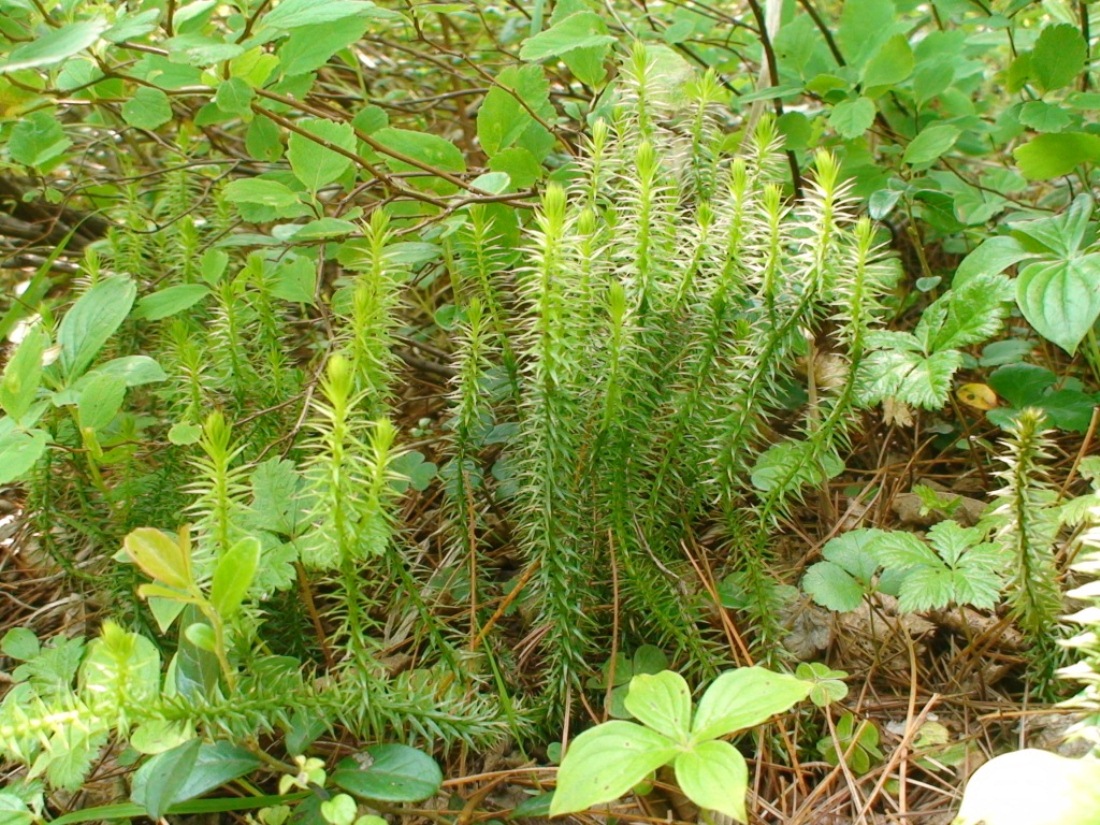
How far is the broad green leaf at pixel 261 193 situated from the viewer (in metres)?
1.67

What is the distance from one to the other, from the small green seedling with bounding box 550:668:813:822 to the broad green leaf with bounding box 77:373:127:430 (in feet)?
3.06

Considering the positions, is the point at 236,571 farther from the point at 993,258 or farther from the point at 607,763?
the point at 993,258

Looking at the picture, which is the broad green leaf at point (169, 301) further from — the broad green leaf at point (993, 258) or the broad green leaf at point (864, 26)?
the broad green leaf at point (864, 26)

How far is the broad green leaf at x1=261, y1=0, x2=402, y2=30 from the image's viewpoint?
1561mm

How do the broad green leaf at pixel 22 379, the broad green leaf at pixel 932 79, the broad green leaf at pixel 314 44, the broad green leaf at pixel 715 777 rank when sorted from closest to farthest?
the broad green leaf at pixel 715 777
the broad green leaf at pixel 22 379
the broad green leaf at pixel 314 44
the broad green leaf at pixel 932 79

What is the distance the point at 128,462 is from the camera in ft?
5.30

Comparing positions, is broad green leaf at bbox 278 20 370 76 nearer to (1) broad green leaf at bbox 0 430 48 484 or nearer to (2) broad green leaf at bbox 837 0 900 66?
(1) broad green leaf at bbox 0 430 48 484

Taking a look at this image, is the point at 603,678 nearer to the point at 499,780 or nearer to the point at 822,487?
the point at 499,780

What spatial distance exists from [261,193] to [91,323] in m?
0.39

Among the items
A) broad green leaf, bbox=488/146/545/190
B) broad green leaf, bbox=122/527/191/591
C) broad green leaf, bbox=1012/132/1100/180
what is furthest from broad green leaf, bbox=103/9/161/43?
broad green leaf, bbox=1012/132/1100/180

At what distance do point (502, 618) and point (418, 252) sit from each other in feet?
2.33

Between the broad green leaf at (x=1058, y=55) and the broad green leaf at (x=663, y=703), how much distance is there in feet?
5.84

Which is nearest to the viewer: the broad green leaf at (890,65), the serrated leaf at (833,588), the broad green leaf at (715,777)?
the broad green leaf at (715,777)

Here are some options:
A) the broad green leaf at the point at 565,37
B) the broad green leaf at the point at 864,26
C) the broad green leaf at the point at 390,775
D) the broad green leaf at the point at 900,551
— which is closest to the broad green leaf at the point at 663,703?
the broad green leaf at the point at 390,775
